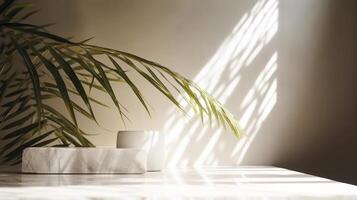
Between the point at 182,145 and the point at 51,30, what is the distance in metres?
0.60

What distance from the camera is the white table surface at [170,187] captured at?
104 cm

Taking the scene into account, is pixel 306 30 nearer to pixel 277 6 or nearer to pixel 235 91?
pixel 277 6

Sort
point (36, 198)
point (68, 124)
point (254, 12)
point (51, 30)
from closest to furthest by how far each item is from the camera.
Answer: point (36, 198) < point (68, 124) < point (51, 30) < point (254, 12)

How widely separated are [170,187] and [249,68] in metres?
0.96

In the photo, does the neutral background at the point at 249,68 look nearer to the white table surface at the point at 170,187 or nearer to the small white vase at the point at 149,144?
the small white vase at the point at 149,144

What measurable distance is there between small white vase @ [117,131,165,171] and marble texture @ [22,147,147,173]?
141mm

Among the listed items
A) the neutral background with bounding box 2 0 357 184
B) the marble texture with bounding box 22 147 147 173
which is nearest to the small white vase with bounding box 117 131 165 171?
the marble texture with bounding box 22 147 147 173

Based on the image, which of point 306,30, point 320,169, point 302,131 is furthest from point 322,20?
point 320,169

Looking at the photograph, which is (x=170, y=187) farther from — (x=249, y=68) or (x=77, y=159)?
(x=249, y=68)

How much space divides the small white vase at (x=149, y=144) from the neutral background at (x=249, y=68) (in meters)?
0.25

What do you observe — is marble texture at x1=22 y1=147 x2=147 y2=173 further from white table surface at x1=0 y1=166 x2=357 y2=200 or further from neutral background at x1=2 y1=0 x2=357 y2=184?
neutral background at x1=2 y1=0 x2=357 y2=184

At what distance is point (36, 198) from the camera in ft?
3.19

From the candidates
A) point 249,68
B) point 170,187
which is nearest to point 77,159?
point 170,187

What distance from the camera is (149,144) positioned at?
5.68 feet
